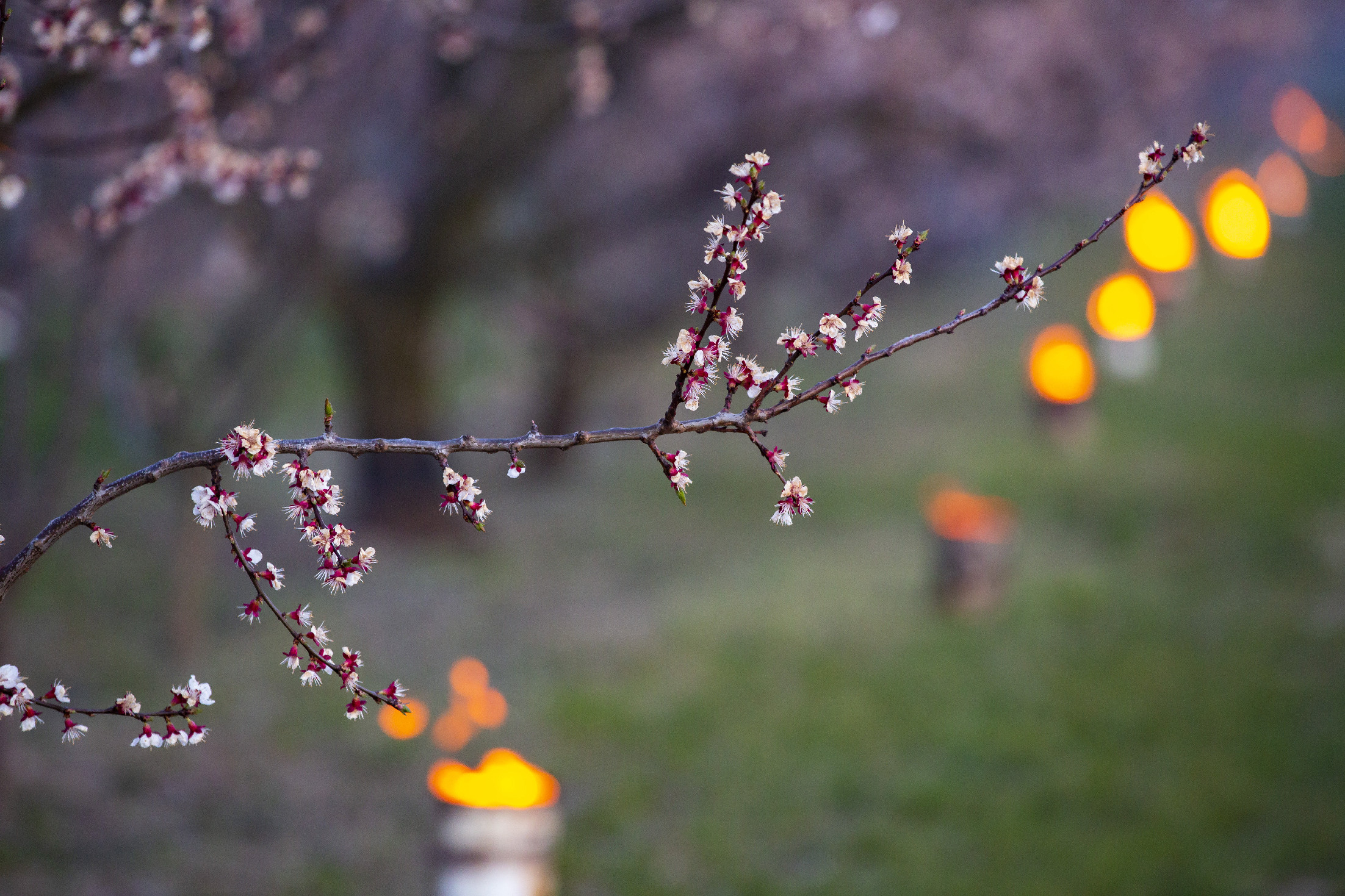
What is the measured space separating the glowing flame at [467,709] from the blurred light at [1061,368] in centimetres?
851

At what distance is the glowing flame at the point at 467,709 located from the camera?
22.5 feet

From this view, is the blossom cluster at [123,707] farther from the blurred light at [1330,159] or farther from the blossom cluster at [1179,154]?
the blurred light at [1330,159]

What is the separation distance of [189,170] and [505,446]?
271cm

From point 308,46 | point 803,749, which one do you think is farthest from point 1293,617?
point 308,46

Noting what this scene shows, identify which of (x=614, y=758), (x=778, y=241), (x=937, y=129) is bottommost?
(x=614, y=758)

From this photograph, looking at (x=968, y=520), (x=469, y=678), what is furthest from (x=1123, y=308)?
(x=469, y=678)

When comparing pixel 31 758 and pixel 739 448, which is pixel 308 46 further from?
pixel 739 448

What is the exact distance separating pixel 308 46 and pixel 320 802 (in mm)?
4130

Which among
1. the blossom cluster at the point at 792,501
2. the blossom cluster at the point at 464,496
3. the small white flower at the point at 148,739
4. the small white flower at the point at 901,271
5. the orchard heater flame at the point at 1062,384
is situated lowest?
the small white flower at the point at 148,739

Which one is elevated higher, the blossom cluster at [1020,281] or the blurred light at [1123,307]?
the blurred light at [1123,307]

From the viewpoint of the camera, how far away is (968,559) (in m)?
9.13

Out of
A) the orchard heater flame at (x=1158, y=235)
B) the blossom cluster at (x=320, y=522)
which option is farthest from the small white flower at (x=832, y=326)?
the orchard heater flame at (x=1158, y=235)

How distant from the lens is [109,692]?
23.7ft

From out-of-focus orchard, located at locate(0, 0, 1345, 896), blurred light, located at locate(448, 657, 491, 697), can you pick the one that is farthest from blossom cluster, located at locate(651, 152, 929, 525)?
blurred light, located at locate(448, 657, 491, 697)
